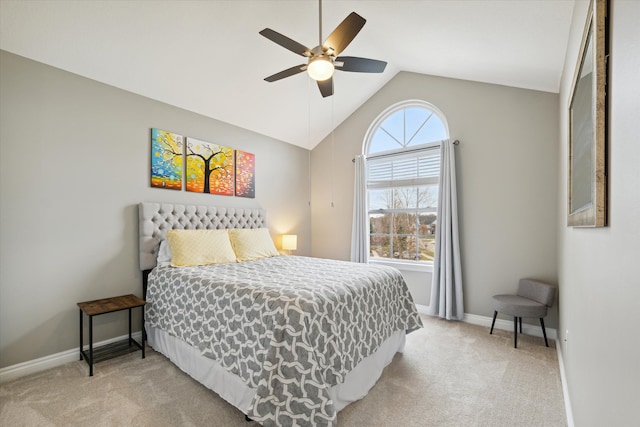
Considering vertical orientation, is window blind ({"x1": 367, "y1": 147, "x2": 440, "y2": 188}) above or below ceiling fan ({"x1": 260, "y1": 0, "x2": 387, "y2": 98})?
below

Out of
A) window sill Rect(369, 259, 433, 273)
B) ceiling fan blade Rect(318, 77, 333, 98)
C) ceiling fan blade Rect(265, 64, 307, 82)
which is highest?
ceiling fan blade Rect(265, 64, 307, 82)

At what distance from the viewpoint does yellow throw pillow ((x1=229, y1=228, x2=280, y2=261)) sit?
11.8 feet

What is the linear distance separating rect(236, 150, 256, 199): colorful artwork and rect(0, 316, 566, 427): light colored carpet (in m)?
2.31

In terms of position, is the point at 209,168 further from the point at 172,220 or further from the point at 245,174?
the point at 172,220

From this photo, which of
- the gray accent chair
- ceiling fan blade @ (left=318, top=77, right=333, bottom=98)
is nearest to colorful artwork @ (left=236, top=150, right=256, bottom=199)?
ceiling fan blade @ (left=318, top=77, right=333, bottom=98)

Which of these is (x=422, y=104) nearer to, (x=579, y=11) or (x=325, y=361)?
(x=579, y=11)

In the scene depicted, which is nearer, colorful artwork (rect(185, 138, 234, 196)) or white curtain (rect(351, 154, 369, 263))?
colorful artwork (rect(185, 138, 234, 196))

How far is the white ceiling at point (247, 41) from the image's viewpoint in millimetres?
2275

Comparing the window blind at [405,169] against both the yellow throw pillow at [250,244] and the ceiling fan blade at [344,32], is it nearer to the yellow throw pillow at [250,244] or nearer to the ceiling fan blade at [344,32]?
the yellow throw pillow at [250,244]

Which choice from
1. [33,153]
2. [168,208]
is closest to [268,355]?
[168,208]

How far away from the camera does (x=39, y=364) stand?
2.52 m

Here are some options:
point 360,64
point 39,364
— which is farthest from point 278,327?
point 39,364

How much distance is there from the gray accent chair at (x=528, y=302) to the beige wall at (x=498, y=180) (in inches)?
8.5

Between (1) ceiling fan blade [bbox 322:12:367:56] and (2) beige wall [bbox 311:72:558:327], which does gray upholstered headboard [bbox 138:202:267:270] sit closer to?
(1) ceiling fan blade [bbox 322:12:367:56]
